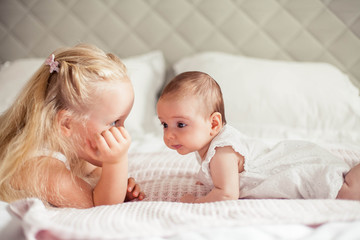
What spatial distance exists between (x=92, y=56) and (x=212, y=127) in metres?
0.44

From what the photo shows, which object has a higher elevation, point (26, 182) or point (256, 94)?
point (256, 94)

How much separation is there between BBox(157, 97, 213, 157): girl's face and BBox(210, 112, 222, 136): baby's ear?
0.01 metres

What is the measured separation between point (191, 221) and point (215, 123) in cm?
39

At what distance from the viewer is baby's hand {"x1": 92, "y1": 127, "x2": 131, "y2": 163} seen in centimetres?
94

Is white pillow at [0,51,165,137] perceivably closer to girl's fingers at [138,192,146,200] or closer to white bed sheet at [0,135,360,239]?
girl's fingers at [138,192,146,200]

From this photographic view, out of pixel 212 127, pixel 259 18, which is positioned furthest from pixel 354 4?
pixel 212 127

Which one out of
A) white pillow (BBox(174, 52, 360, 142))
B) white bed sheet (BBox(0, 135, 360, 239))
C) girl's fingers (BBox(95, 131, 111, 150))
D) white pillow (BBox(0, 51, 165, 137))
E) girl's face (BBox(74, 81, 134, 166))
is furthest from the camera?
white pillow (BBox(0, 51, 165, 137))

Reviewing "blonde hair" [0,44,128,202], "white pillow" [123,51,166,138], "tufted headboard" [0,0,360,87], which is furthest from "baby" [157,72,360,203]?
"tufted headboard" [0,0,360,87]

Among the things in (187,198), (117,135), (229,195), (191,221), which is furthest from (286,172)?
(117,135)

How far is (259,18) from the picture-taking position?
2.17m

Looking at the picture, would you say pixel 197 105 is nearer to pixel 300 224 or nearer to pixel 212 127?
pixel 212 127

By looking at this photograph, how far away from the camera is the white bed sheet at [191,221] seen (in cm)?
72

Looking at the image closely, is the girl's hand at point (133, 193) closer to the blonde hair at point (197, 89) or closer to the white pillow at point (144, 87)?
the blonde hair at point (197, 89)

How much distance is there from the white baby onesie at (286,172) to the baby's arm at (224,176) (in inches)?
0.8
